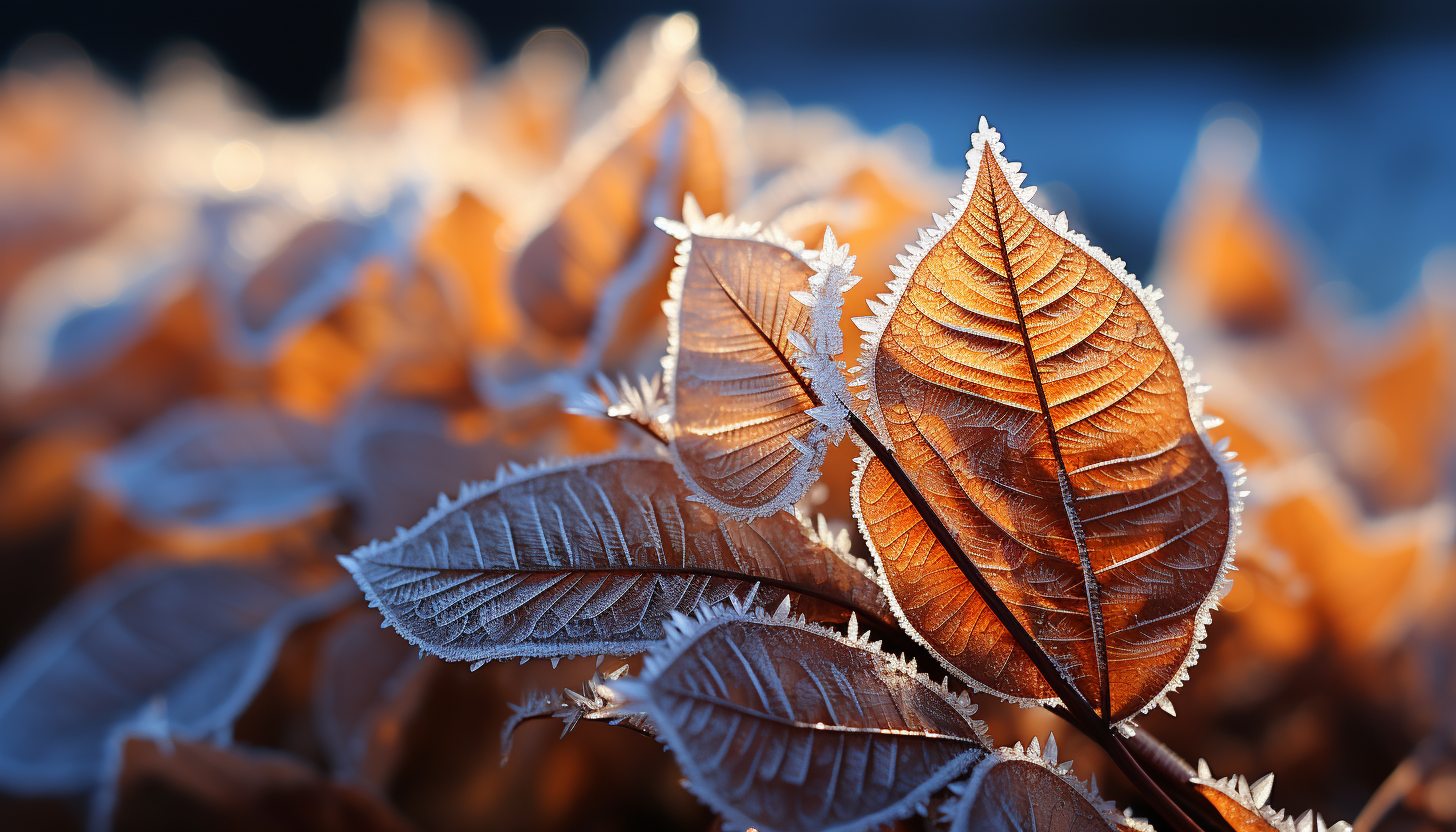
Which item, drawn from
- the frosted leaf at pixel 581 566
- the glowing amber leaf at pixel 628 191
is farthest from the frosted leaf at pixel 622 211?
the frosted leaf at pixel 581 566

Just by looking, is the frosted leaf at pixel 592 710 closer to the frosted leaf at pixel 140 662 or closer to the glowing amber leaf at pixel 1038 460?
the glowing amber leaf at pixel 1038 460

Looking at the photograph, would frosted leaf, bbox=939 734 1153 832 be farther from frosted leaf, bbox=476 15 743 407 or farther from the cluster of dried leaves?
frosted leaf, bbox=476 15 743 407

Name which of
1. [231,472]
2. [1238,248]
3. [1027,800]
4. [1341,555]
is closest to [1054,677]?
[1027,800]

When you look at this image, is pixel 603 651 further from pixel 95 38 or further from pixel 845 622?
pixel 95 38

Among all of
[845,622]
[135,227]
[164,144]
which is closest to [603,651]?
[845,622]

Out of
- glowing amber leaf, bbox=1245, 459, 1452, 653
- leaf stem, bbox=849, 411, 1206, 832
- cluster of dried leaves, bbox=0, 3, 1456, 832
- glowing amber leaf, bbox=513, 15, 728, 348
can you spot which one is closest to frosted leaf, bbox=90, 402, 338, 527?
cluster of dried leaves, bbox=0, 3, 1456, 832

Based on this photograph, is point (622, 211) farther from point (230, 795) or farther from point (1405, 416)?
point (1405, 416)
